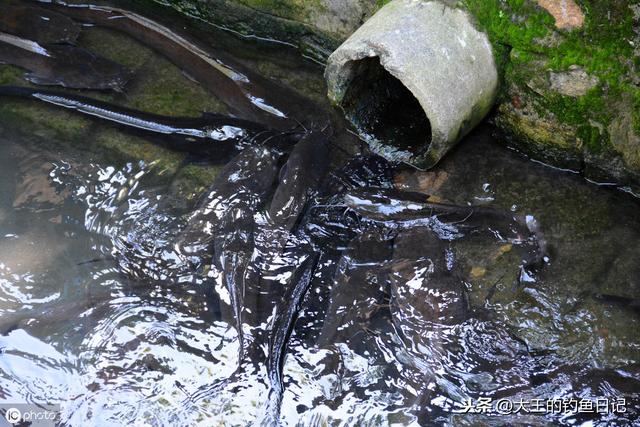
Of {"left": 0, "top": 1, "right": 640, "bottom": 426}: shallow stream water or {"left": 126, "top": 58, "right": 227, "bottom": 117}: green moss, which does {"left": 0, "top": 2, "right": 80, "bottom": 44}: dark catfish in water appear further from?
{"left": 0, "top": 1, "right": 640, "bottom": 426}: shallow stream water

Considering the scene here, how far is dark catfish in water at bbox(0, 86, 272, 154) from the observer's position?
4500 mm

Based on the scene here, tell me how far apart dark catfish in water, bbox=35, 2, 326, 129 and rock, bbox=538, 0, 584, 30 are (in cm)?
163

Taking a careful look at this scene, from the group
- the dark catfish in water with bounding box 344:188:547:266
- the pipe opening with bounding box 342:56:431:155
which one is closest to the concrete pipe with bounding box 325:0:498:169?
the pipe opening with bounding box 342:56:431:155

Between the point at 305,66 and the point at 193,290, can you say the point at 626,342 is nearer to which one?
the point at 193,290

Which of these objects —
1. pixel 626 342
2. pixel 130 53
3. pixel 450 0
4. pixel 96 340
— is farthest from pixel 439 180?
pixel 130 53

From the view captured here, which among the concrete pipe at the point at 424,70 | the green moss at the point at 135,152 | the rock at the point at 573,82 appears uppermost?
the rock at the point at 573,82

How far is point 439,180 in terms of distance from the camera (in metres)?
4.25

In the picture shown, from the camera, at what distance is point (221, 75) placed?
4.83m

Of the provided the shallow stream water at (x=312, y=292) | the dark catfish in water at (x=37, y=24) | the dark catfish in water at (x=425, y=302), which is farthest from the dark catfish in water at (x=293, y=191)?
the dark catfish in water at (x=37, y=24)

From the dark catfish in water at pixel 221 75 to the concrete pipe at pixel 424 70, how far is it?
1.35 ft

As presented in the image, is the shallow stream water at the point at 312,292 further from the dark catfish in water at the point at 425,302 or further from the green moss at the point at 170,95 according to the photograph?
the green moss at the point at 170,95

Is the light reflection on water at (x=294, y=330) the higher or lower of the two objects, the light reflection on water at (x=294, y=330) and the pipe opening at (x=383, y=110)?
the lower

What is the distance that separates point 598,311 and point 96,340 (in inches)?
108

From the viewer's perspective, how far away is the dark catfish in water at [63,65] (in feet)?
15.9
